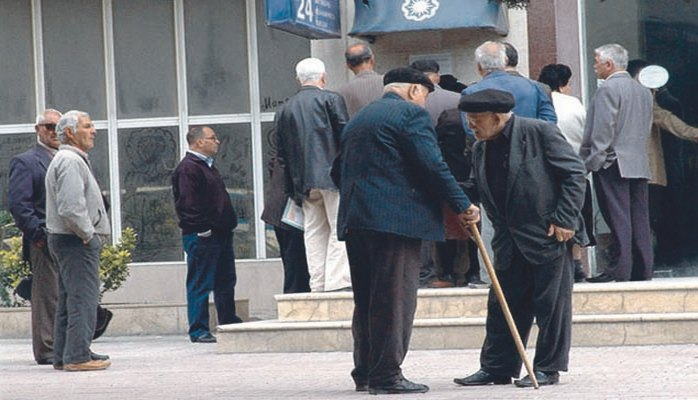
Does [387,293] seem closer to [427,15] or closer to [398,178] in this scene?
[398,178]

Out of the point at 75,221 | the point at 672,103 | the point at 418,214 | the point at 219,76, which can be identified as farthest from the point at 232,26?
the point at 418,214

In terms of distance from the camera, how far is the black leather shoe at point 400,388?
33.9ft

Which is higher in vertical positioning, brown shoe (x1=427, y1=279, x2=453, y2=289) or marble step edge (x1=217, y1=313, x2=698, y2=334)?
brown shoe (x1=427, y1=279, x2=453, y2=289)

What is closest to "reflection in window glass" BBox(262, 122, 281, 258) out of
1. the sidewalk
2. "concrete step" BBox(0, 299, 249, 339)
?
"concrete step" BBox(0, 299, 249, 339)

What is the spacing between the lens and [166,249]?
18688 millimetres

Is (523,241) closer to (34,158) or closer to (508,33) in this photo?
(34,158)

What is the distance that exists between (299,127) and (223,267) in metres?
2.27

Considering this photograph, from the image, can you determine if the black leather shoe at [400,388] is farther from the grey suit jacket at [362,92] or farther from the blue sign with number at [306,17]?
the blue sign with number at [306,17]

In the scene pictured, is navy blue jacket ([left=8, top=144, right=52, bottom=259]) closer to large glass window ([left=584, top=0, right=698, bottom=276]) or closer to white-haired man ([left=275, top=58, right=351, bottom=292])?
white-haired man ([left=275, top=58, right=351, bottom=292])

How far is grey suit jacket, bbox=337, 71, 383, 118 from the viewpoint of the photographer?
14320mm

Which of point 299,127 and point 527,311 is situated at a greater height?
point 299,127

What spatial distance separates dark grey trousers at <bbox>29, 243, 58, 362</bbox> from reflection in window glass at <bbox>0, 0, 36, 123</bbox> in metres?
5.42

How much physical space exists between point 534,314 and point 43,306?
4744 millimetres

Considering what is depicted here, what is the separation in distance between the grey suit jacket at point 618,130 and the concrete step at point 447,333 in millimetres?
1549
